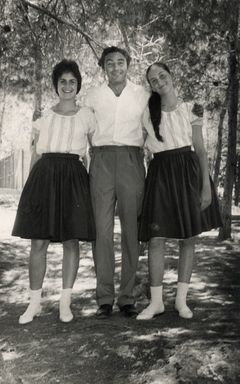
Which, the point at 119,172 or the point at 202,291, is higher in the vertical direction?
the point at 119,172

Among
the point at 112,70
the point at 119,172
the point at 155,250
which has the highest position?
the point at 112,70

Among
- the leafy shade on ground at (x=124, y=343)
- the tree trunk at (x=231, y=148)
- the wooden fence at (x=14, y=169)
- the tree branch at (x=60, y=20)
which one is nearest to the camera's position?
the leafy shade on ground at (x=124, y=343)

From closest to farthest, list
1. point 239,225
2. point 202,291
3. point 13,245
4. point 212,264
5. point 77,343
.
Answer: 1. point 77,343
2. point 202,291
3. point 212,264
4. point 13,245
5. point 239,225

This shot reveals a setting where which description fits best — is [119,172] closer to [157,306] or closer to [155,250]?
[155,250]

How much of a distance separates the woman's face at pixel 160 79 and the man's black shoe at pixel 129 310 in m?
1.82

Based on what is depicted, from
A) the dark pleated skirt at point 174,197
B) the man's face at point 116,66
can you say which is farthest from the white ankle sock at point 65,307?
the man's face at point 116,66

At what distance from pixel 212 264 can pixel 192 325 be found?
3.37 metres

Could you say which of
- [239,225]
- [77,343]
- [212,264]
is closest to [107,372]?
[77,343]

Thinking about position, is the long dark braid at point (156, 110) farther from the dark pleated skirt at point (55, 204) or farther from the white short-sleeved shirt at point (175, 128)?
the dark pleated skirt at point (55, 204)

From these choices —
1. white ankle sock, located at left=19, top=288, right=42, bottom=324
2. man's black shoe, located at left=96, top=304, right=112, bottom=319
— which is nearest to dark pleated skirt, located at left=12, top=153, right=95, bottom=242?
white ankle sock, located at left=19, top=288, right=42, bottom=324

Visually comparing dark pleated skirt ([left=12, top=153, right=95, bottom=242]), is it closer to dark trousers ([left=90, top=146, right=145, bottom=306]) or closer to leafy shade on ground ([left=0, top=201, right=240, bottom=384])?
dark trousers ([left=90, top=146, right=145, bottom=306])

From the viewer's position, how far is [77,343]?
343 cm

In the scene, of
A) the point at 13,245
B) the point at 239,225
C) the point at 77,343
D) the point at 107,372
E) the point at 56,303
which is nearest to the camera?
the point at 107,372

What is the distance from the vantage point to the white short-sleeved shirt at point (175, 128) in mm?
3959
